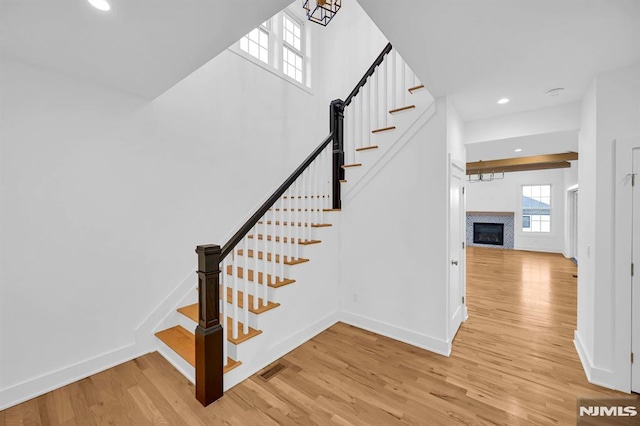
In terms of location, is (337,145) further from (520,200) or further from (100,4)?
(520,200)

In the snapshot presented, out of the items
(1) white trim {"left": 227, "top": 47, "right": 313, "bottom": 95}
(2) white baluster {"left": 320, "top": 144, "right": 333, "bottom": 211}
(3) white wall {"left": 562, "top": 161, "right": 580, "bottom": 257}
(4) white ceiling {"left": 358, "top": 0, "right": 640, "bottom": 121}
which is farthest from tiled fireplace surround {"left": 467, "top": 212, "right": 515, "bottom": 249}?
(2) white baluster {"left": 320, "top": 144, "right": 333, "bottom": 211}

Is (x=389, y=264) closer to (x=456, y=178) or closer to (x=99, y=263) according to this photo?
(x=456, y=178)

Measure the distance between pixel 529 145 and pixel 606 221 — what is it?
152 centimetres

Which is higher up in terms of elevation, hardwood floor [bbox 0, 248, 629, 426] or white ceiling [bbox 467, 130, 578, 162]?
white ceiling [bbox 467, 130, 578, 162]

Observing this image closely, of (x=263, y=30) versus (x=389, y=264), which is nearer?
(x=389, y=264)

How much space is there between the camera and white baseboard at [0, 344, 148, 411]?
189 cm

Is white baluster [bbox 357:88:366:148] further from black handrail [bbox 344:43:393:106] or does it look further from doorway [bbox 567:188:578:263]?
doorway [bbox 567:188:578:263]

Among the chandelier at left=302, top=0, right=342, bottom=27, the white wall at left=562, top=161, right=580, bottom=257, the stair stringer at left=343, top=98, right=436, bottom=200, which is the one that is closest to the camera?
the chandelier at left=302, top=0, right=342, bottom=27

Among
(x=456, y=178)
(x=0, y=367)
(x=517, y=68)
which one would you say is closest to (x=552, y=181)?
(x=456, y=178)

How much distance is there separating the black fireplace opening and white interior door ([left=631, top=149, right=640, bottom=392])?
8341 mm

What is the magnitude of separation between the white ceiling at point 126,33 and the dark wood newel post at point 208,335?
1411mm

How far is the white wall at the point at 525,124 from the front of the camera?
2.68 metres

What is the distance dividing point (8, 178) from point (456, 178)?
4038mm

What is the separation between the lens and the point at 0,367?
186 cm
